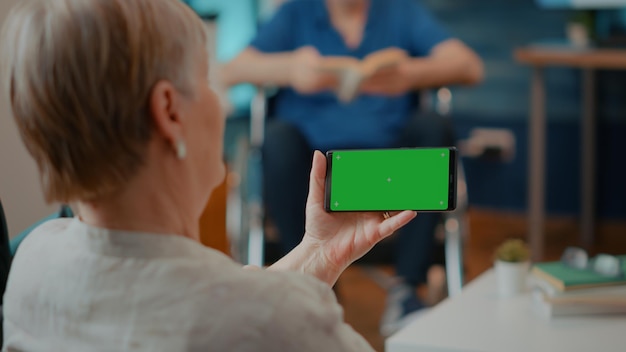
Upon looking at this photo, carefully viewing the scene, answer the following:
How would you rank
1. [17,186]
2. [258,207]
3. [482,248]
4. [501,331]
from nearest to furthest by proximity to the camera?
[17,186], [501,331], [258,207], [482,248]

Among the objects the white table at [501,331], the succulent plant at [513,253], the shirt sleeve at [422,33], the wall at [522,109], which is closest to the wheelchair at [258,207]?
the shirt sleeve at [422,33]

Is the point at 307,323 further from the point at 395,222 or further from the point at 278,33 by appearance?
the point at 278,33

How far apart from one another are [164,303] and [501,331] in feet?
3.25

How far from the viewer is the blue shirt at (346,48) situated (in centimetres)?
289

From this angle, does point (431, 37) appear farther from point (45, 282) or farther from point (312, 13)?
point (45, 282)

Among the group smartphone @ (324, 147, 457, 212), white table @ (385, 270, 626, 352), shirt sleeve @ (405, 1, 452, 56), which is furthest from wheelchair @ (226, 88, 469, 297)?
smartphone @ (324, 147, 457, 212)

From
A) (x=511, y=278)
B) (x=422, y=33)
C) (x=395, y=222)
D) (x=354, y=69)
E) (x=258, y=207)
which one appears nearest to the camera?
(x=395, y=222)

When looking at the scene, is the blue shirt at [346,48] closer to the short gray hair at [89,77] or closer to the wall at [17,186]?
the wall at [17,186]

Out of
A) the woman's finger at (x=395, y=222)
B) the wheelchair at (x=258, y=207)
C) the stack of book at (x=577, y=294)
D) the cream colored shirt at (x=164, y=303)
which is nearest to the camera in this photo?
the cream colored shirt at (x=164, y=303)

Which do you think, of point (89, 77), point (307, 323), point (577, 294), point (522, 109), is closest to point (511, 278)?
point (577, 294)

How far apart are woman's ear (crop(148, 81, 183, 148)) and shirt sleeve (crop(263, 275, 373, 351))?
0.52ft

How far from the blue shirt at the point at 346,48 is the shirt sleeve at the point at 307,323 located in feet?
6.72

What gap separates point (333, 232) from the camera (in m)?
1.20

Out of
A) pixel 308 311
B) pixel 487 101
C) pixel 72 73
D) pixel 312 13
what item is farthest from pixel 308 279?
pixel 487 101
